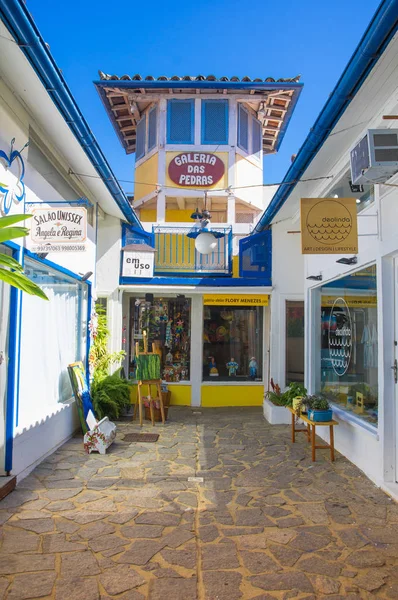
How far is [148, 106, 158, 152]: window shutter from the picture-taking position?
12308 millimetres

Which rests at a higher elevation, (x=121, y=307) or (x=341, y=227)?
(x=341, y=227)

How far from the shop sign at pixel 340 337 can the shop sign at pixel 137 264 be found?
4338 mm

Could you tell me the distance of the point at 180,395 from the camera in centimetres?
1052

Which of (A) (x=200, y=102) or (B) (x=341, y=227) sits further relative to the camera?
(A) (x=200, y=102)

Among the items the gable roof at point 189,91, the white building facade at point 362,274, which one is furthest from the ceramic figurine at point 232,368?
the gable roof at point 189,91

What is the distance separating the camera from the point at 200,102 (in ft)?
39.7

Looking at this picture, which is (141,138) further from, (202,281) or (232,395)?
(232,395)

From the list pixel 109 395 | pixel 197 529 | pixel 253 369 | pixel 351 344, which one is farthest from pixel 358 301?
pixel 109 395

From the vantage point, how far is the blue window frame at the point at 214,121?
12.0 meters

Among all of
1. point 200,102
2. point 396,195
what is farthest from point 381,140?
point 200,102

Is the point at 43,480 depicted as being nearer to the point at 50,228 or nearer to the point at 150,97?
the point at 50,228

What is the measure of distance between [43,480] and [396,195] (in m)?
5.22

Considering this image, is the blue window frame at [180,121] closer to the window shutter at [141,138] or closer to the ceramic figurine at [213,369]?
the window shutter at [141,138]

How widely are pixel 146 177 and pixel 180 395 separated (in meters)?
6.17
